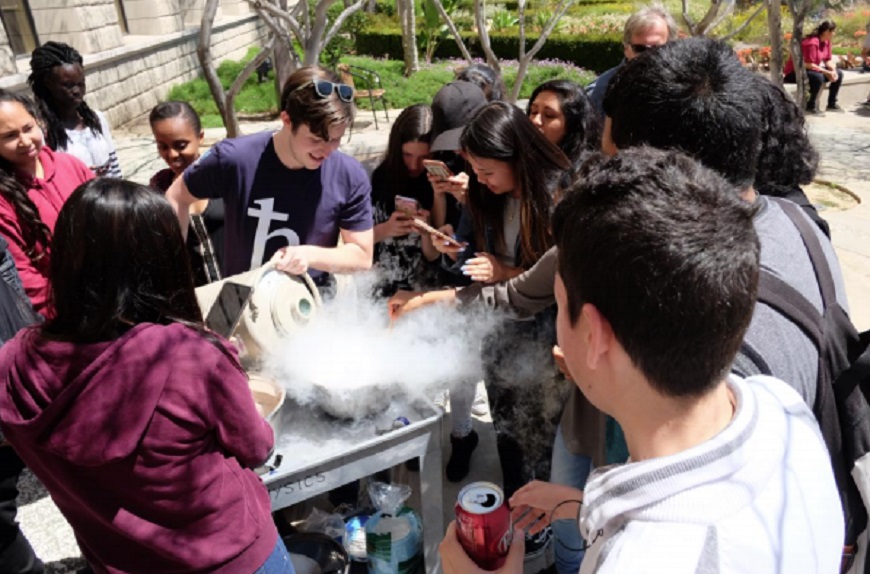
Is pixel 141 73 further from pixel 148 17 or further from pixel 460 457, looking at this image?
pixel 460 457

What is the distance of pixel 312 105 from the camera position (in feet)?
7.36

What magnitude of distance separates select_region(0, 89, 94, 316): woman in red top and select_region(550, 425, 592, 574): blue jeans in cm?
199

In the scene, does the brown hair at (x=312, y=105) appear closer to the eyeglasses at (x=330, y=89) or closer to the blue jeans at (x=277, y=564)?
the eyeglasses at (x=330, y=89)

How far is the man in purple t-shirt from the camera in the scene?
2332 mm

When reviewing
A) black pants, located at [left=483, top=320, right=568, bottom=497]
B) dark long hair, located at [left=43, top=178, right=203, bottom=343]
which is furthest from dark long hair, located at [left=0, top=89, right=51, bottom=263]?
black pants, located at [left=483, top=320, right=568, bottom=497]

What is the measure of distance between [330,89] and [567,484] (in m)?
1.62

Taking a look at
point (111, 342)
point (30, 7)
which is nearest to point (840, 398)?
point (111, 342)

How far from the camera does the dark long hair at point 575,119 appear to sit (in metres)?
2.97

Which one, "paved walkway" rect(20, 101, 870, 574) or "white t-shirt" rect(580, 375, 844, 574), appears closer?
"white t-shirt" rect(580, 375, 844, 574)

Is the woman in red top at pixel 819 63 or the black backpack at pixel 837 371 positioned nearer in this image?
the black backpack at pixel 837 371

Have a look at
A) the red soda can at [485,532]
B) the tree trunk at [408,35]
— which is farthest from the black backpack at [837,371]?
the tree trunk at [408,35]

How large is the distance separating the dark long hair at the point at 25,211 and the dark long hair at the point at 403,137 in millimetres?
1511

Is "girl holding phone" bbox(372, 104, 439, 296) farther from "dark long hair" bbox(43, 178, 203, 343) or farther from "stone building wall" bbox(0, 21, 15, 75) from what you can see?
"stone building wall" bbox(0, 21, 15, 75)

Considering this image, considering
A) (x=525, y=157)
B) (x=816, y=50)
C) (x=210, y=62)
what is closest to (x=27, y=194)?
(x=525, y=157)
